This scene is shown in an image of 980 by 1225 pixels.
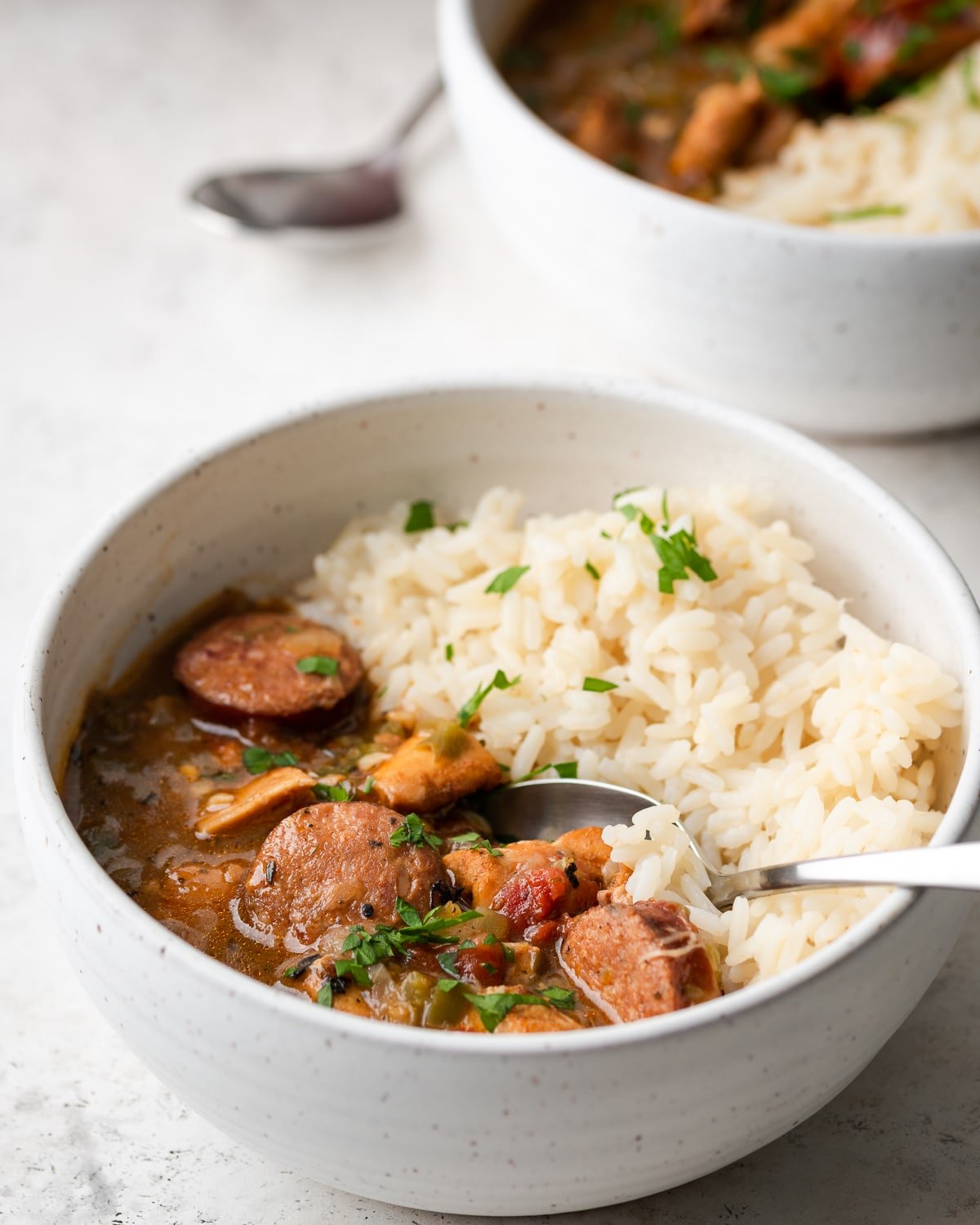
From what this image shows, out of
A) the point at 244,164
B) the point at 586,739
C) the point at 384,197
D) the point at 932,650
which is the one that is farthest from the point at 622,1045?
the point at 244,164

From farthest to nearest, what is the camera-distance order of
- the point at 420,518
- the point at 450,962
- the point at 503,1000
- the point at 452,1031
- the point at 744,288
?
the point at 744,288 < the point at 420,518 < the point at 450,962 < the point at 503,1000 < the point at 452,1031

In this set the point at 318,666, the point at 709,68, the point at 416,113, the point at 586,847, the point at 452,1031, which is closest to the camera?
the point at 452,1031

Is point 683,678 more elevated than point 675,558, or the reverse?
point 675,558

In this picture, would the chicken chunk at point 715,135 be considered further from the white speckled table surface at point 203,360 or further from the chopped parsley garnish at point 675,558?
the chopped parsley garnish at point 675,558

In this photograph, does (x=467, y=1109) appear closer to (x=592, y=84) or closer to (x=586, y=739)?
(x=586, y=739)

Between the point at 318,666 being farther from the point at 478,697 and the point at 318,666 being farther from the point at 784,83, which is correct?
the point at 784,83

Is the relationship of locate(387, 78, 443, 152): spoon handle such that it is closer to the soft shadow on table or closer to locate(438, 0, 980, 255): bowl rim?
locate(438, 0, 980, 255): bowl rim

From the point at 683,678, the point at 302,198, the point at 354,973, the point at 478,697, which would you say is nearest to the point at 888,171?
the point at 302,198
